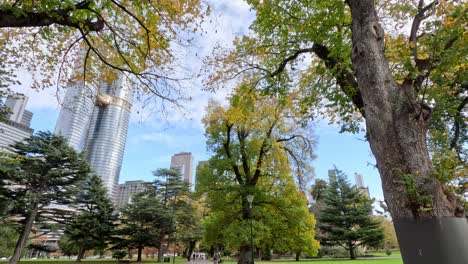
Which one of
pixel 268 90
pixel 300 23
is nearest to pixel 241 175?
pixel 268 90

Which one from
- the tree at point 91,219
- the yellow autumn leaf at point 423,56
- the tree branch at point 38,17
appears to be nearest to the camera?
the yellow autumn leaf at point 423,56

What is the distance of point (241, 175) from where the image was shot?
617 inches

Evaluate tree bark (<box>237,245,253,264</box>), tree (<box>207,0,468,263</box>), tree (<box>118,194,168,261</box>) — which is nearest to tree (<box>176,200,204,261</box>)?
tree (<box>118,194,168,261</box>)

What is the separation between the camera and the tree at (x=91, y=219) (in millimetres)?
26438

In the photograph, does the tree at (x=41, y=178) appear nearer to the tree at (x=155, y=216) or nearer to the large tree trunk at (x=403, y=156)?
the tree at (x=155, y=216)

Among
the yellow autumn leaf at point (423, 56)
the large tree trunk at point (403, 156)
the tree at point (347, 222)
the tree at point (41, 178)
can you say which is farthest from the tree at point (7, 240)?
the tree at point (347, 222)

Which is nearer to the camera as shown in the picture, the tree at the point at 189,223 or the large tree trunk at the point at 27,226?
the large tree trunk at the point at 27,226

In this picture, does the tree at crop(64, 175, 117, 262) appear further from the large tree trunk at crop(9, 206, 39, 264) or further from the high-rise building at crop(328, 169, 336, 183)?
the high-rise building at crop(328, 169, 336, 183)

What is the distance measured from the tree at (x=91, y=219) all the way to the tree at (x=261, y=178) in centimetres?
1778

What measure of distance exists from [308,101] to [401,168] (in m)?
3.69

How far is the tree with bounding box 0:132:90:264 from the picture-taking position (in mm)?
21188

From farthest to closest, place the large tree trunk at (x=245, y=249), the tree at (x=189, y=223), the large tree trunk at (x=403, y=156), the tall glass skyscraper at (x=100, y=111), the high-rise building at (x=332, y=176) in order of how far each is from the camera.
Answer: the high-rise building at (x=332, y=176)
the tree at (x=189, y=223)
the large tree trunk at (x=245, y=249)
the tall glass skyscraper at (x=100, y=111)
the large tree trunk at (x=403, y=156)

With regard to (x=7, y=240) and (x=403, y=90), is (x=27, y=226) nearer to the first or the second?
(x=7, y=240)

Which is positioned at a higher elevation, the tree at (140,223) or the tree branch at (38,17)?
the tree branch at (38,17)
